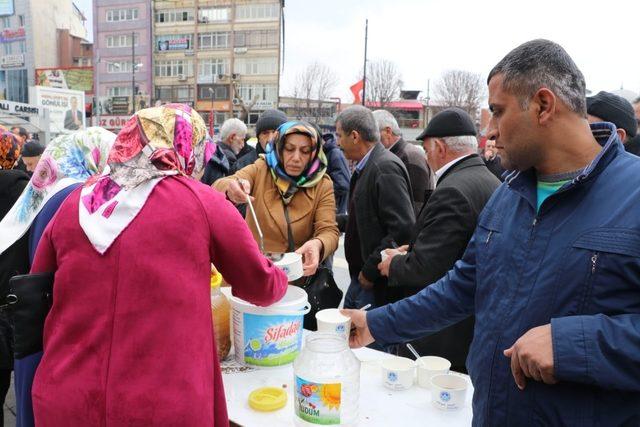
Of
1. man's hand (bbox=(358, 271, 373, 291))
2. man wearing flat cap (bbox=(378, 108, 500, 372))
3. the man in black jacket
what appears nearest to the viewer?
man wearing flat cap (bbox=(378, 108, 500, 372))

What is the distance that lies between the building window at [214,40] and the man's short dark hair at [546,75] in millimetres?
49276

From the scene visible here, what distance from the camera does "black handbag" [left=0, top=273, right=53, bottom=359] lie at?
1.51 meters

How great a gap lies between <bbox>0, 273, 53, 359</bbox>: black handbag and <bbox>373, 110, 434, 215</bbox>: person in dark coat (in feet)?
12.6

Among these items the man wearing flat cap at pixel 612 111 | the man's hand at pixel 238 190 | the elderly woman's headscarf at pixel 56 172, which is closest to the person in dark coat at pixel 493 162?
the man wearing flat cap at pixel 612 111

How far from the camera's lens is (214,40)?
47.4 meters

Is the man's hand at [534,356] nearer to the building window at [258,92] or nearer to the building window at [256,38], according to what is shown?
the building window at [258,92]

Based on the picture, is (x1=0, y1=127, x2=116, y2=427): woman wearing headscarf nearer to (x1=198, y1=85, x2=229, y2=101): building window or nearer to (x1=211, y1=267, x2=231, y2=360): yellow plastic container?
(x1=211, y1=267, x2=231, y2=360): yellow plastic container

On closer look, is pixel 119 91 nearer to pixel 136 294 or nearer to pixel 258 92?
pixel 258 92

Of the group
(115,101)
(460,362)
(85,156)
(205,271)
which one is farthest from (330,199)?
(115,101)

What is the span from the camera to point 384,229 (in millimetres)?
3170

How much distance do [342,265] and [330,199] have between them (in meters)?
4.33

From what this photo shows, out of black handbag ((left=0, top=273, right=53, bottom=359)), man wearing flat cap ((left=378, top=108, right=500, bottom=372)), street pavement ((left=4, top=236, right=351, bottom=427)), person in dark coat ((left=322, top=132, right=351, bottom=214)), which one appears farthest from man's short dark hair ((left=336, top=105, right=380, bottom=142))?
street pavement ((left=4, top=236, right=351, bottom=427))

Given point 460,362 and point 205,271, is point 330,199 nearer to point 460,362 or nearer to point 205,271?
point 460,362

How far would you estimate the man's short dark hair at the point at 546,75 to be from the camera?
1251 mm
